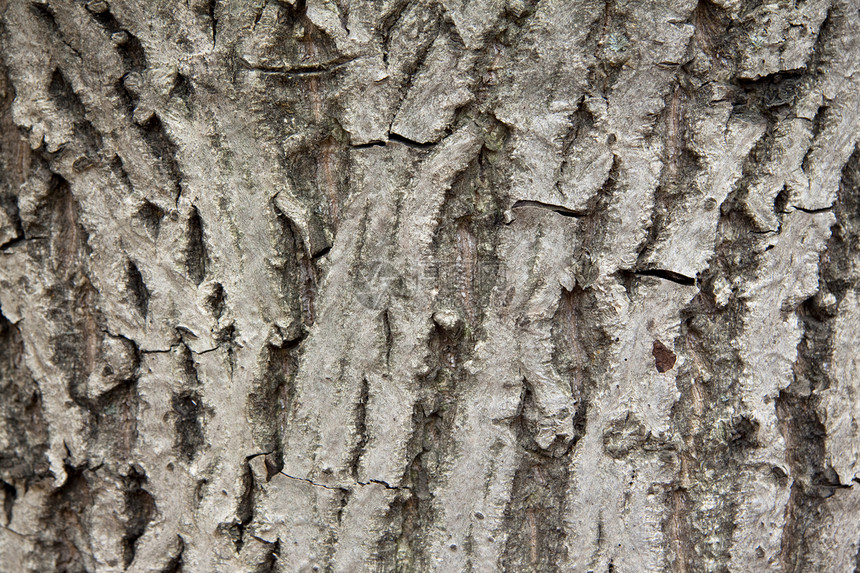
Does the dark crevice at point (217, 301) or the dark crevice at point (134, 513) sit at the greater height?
the dark crevice at point (217, 301)

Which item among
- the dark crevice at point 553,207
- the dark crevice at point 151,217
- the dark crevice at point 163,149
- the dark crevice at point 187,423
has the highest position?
the dark crevice at point 163,149

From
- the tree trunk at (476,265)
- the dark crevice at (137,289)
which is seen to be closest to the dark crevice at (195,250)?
the tree trunk at (476,265)

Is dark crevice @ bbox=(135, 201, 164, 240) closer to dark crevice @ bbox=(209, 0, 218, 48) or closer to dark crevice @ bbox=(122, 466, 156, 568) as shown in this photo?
dark crevice @ bbox=(209, 0, 218, 48)

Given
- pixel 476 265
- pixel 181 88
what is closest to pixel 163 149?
pixel 181 88

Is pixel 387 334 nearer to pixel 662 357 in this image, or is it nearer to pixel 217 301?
pixel 217 301

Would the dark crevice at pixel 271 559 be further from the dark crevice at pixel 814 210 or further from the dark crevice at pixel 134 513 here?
the dark crevice at pixel 814 210

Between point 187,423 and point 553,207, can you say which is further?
point 187,423

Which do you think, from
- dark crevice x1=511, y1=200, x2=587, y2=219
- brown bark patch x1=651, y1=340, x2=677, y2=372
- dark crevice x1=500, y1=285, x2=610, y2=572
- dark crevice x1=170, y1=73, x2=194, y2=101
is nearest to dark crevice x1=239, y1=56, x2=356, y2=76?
dark crevice x1=170, y1=73, x2=194, y2=101

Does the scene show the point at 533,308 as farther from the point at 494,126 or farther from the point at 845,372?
the point at 845,372

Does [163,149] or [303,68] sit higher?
[303,68]

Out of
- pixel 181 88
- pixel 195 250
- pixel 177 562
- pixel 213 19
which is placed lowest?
pixel 177 562
